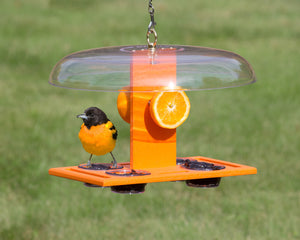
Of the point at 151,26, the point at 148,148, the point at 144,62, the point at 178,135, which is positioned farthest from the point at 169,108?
the point at 178,135

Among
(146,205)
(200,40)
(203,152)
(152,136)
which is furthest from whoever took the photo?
(200,40)

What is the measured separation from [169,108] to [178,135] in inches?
299

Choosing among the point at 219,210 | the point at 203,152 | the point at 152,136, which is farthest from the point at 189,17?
the point at 152,136

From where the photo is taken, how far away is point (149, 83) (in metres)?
4.46

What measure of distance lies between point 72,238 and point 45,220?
70cm

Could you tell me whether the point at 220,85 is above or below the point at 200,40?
below

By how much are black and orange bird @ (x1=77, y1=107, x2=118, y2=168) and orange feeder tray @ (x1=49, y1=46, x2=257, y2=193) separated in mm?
178

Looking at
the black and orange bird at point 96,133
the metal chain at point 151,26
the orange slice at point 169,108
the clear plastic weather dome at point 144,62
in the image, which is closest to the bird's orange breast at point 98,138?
the black and orange bird at point 96,133

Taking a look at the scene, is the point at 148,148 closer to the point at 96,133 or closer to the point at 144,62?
the point at 96,133

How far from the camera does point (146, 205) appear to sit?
9.31m

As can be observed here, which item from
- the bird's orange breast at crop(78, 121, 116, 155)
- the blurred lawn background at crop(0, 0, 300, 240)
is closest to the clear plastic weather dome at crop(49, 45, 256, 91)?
the bird's orange breast at crop(78, 121, 116, 155)

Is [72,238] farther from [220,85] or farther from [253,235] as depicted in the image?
[220,85]

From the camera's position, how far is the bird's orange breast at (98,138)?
4.93 meters

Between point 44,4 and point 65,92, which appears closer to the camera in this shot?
point 65,92
